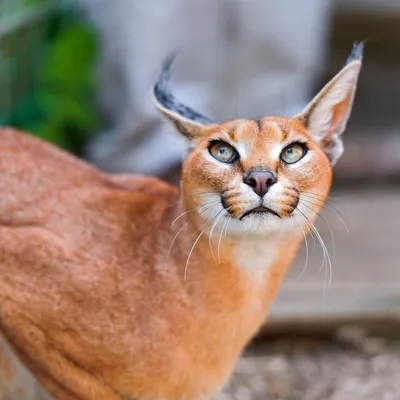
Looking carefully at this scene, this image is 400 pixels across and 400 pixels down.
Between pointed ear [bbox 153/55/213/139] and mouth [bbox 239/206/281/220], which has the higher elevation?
pointed ear [bbox 153/55/213/139]

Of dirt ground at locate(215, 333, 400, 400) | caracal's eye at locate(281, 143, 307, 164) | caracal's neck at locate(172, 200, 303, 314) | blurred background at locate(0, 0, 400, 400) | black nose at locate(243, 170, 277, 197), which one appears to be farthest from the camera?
blurred background at locate(0, 0, 400, 400)

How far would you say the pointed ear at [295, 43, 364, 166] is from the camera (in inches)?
110

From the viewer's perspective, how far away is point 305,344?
179 inches

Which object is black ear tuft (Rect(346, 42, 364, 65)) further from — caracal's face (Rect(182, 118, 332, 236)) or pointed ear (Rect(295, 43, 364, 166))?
caracal's face (Rect(182, 118, 332, 236))

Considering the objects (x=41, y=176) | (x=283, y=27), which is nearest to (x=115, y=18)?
(x=283, y=27)

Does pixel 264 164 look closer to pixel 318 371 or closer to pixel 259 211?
pixel 259 211

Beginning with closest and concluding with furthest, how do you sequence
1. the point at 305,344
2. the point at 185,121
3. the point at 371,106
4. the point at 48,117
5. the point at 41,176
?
1. the point at 185,121
2. the point at 41,176
3. the point at 305,344
4. the point at 48,117
5. the point at 371,106

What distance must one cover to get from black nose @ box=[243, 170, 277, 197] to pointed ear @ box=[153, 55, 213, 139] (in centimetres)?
35

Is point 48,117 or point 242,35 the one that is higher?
point 242,35

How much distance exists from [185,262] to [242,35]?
3.32 m

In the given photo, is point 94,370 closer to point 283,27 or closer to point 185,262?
point 185,262

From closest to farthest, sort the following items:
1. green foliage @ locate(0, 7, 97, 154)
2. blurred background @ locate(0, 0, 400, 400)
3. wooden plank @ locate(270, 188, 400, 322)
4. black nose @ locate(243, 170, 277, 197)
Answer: black nose @ locate(243, 170, 277, 197)
wooden plank @ locate(270, 188, 400, 322)
blurred background @ locate(0, 0, 400, 400)
green foliage @ locate(0, 7, 97, 154)

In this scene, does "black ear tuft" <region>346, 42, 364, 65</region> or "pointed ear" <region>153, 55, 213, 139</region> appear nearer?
"black ear tuft" <region>346, 42, 364, 65</region>

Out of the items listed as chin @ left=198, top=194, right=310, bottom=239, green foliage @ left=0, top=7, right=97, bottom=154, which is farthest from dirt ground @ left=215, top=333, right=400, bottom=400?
green foliage @ left=0, top=7, right=97, bottom=154
